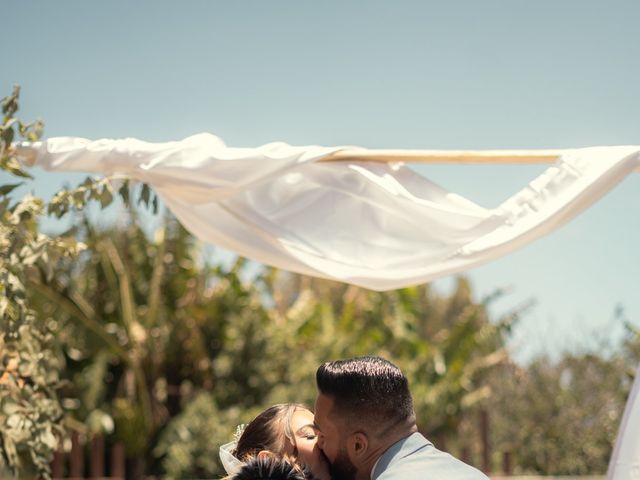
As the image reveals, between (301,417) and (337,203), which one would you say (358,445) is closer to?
(301,417)

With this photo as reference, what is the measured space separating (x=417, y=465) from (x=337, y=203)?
241 centimetres

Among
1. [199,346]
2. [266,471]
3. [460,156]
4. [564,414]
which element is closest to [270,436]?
[266,471]

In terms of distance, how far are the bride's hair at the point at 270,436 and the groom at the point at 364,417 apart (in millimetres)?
289

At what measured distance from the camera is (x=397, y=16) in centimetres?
874

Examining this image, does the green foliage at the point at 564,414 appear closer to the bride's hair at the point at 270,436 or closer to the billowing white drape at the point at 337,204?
the billowing white drape at the point at 337,204

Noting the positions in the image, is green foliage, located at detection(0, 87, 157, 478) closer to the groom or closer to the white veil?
the white veil

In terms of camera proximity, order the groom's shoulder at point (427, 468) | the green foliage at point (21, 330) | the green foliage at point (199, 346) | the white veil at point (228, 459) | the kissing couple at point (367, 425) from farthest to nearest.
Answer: the green foliage at point (199, 346) < the green foliage at point (21, 330) < the white veil at point (228, 459) < the kissing couple at point (367, 425) < the groom's shoulder at point (427, 468)

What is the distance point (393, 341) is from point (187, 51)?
15.5ft

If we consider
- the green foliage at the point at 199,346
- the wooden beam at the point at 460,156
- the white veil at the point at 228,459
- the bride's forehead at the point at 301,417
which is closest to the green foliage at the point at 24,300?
the wooden beam at the point at 460,156

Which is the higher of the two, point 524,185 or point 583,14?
point 583,14

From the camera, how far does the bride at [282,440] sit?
3.00 metres

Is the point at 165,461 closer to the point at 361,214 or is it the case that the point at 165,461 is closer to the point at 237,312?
the point at 237,312

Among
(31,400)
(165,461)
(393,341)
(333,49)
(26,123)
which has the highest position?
(333,49)

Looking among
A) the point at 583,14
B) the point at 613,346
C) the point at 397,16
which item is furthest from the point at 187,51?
the point at 613,346
